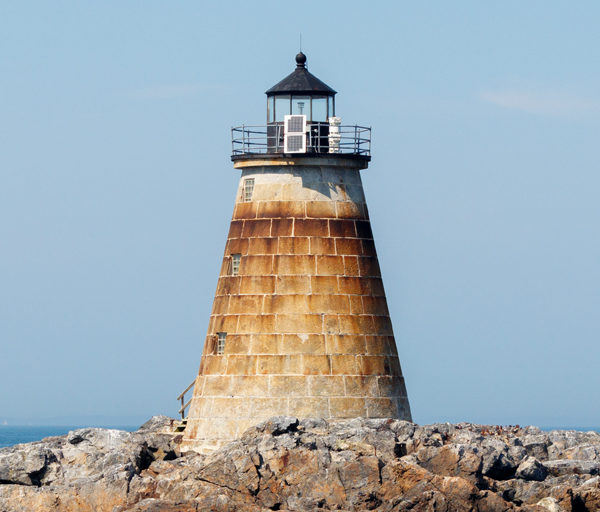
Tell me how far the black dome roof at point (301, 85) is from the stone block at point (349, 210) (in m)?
2.92

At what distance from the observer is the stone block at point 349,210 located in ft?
121

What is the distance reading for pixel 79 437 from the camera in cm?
3672

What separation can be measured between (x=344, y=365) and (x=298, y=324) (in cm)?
149

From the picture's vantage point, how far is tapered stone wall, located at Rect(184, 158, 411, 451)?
117 ft

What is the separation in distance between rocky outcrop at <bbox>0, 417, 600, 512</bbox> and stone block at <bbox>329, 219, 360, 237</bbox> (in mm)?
4828

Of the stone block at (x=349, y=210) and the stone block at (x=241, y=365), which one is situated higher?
the stone block at (x=349, y=210)

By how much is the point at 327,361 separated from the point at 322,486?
552cm

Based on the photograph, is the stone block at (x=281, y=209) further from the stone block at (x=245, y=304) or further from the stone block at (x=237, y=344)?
the stone block at (x=237, y=344)

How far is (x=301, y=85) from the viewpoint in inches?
1471

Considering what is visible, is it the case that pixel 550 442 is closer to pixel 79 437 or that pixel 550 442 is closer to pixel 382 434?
pixel 382 434

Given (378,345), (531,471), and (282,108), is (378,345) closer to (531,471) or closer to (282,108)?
(531,471)

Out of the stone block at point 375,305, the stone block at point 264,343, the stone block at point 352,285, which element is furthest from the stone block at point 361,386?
the stone block at point 352,285

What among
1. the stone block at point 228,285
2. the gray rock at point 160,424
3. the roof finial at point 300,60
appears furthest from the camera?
the gray rock at point 160,424

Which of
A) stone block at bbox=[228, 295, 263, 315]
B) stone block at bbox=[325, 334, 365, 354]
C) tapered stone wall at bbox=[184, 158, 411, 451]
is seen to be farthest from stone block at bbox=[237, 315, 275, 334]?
stone block at bbox=[325, 334, 365, 354]
